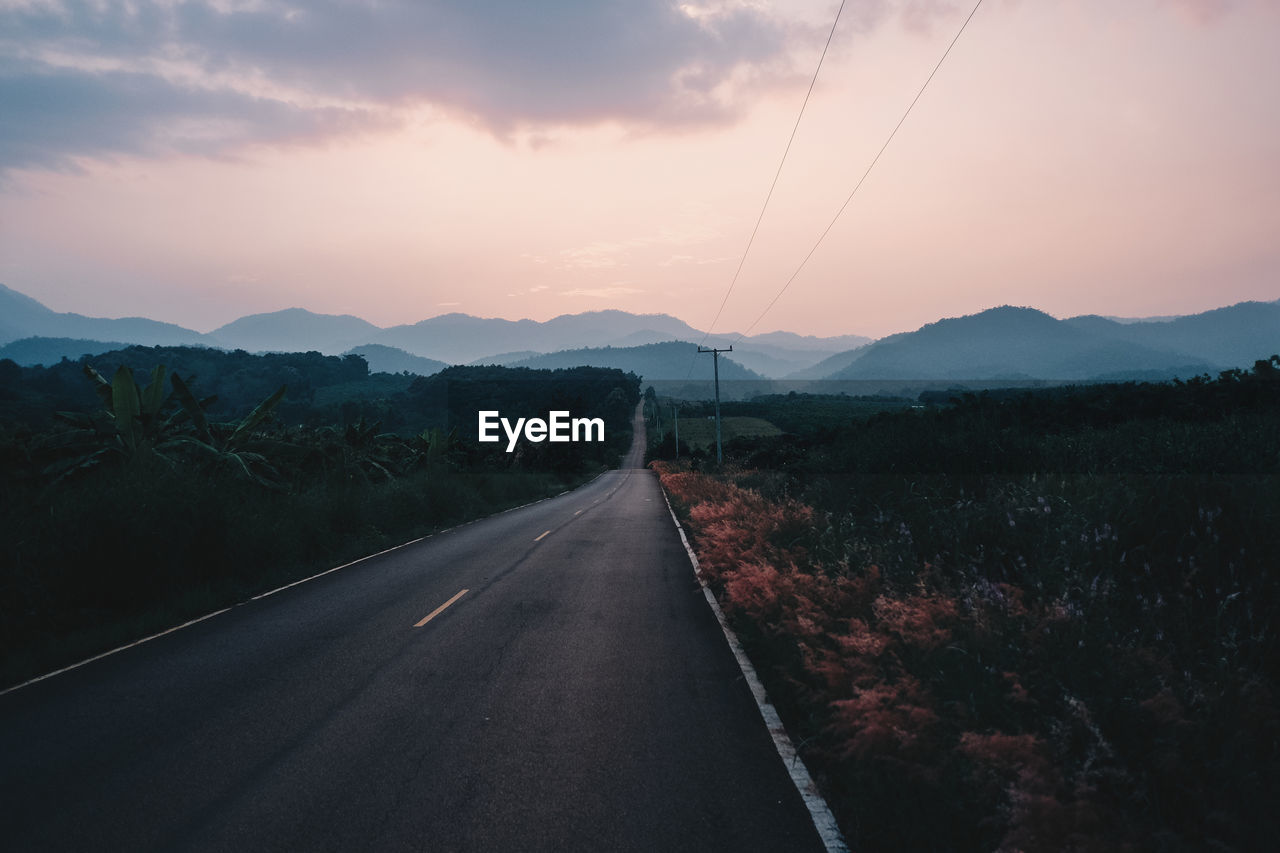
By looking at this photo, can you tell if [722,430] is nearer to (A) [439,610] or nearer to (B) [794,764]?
(A) [439,610]

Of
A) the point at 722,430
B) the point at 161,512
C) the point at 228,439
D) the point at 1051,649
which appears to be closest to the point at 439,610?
the point at 161,512

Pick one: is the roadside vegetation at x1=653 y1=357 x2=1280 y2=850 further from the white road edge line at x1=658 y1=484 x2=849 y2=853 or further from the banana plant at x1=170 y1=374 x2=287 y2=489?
the banana plant at x1=170 y1=374 x2=287 y2=489

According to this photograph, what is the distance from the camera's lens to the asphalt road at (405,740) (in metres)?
3.77

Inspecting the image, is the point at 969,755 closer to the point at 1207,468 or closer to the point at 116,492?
the point at 1207,468

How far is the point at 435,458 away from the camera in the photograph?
29875 mm

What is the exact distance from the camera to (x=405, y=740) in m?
4.91

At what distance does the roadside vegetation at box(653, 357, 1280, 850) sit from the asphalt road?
0.67 m

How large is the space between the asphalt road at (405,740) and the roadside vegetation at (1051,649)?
0.67 meters

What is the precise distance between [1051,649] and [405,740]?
15.2ft

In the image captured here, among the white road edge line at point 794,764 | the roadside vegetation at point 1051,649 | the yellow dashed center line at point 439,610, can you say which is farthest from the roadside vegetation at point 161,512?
the roadside vegetation at point 1051,649

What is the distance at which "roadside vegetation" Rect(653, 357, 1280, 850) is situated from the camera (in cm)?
329

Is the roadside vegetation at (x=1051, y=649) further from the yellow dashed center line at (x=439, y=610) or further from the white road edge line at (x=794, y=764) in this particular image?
the yellow dashed center line at (x=439, y=610)

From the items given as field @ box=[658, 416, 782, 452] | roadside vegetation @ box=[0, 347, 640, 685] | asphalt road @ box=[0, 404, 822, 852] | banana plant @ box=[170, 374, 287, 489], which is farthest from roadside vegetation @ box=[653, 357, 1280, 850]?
field @ box=[658, 416, 782, 452]

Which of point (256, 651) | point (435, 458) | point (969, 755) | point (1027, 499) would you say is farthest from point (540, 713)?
point (435, 458)
